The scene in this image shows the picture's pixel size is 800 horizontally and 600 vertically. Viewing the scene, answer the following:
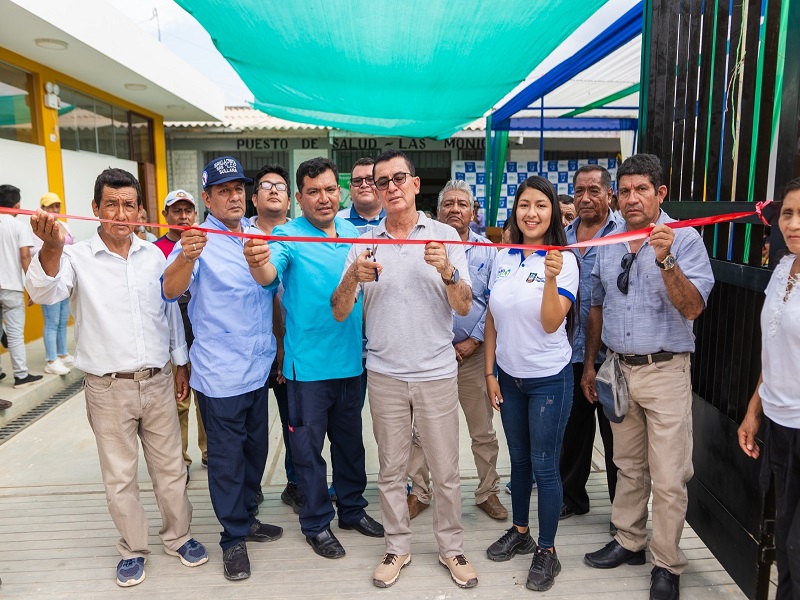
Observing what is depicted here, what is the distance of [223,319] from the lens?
2793 millimetres

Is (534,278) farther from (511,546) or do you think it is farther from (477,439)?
(511,546)

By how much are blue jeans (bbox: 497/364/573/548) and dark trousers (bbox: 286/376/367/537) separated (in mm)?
839

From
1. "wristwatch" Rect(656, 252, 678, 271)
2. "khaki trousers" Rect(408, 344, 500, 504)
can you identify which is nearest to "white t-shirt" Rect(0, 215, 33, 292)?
"khaki trousers" Rect(408, 344, 500, 504)

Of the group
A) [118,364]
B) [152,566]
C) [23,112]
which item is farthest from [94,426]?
[23,112]

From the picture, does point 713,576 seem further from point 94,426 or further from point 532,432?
point 94,426

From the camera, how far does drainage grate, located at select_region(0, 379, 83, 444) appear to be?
4.74m

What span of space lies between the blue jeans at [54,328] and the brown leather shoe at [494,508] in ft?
15.2

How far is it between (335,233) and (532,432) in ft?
4.58

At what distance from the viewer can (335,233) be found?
3.07 meters

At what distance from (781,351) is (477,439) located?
176 cm

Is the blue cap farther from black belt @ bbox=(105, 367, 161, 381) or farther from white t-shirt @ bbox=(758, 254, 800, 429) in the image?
white t-shirt @ bbox=(758, 254, 800, 429)

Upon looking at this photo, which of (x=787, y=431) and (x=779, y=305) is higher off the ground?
(x=779, y=305)

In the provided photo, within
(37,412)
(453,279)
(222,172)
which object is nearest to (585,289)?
(453,279)

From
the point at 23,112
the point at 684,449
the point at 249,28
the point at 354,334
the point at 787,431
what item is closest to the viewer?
the point at 787,431
